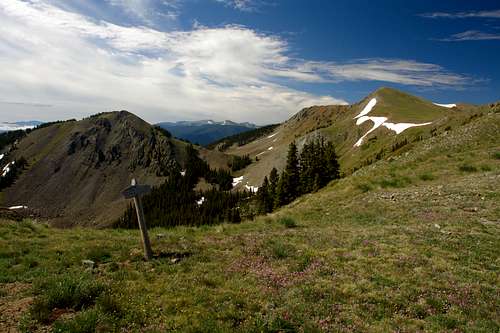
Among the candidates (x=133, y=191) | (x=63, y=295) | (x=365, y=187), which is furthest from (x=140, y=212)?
(x=365, y=187)

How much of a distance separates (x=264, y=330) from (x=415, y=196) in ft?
69.3

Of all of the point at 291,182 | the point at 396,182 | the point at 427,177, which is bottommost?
the point at 291,182

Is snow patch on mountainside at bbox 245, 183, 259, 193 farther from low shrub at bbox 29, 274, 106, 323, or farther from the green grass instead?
low shrub at bbox 29, 274, 106, 323

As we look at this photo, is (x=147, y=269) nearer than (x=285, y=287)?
No

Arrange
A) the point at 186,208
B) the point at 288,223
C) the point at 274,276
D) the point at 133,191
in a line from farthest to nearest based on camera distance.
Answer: the point at 186,208 → the point at 288,223 → the point at 133,191 → the point at 274,276

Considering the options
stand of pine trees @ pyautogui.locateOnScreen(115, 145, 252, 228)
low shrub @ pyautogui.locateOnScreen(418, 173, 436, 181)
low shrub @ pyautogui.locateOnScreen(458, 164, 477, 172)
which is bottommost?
stand of pine trees @ pyautogui.locateOnScreen(115, 145, 252, 228)

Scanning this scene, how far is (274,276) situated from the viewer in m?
11.9

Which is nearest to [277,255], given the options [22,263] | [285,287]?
[285,287]

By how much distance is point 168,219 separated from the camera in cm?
16788

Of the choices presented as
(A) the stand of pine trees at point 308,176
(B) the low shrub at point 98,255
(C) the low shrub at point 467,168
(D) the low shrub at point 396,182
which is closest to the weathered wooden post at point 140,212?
(B) the low shrub at point 98,255

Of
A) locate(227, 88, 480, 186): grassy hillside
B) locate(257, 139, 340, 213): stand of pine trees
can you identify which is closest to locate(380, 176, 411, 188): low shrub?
locate(257, 139, 340, 213): stand of pine trees

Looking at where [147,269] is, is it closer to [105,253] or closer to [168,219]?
[105,253]

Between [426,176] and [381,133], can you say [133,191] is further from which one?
[381,133]

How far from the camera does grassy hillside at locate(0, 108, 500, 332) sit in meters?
8.70
